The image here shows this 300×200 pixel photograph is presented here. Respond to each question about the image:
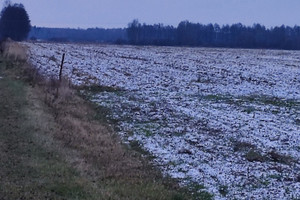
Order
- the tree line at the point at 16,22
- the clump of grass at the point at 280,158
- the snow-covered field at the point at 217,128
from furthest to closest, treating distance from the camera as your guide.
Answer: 1. the tree line at the point at 16,22
2. the clump of grass at the point at 280,158
3. the snow-covered field at the point at 217,128

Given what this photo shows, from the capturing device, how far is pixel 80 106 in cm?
1986

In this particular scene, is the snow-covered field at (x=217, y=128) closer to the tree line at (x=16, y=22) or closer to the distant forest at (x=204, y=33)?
the tree line at (x=16, y=22)

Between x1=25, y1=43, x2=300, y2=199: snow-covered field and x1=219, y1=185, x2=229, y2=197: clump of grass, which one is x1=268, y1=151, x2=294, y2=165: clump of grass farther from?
x1=219, y1=185, x2=229, y2=197: clump of grass

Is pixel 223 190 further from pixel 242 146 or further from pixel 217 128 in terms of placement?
pixel 217 128

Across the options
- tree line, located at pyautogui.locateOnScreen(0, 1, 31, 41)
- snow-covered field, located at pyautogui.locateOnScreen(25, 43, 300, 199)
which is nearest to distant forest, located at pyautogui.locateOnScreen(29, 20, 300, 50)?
tree line, located at pyautogui.locateOnScreen(0, 1, 31, 41)

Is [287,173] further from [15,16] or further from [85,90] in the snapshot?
[15,16]

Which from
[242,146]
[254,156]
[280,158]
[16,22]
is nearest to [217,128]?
[242,146]

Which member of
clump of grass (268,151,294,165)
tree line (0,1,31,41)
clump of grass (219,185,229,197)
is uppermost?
tree line (0,1,31,41)

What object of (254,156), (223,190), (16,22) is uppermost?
(16,22)

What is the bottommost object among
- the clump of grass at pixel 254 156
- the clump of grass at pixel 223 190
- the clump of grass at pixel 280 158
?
the clump of grass at pixel 223 190

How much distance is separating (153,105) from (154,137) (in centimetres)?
626

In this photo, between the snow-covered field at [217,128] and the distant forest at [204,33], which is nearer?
the snow-covered field at [217,128]

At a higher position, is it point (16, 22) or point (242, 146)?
point (16, 22)

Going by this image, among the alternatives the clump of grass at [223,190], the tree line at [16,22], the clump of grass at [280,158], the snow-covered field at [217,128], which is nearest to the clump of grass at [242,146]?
the snow-covered field at [217,128]
